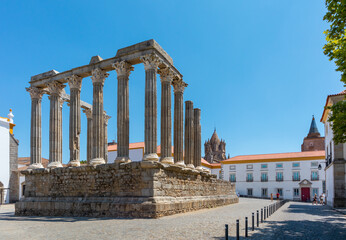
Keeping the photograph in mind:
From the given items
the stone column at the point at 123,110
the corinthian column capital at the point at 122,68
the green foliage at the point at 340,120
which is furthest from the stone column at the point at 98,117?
the green foliage at the point at 340,120

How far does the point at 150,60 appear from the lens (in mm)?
14867

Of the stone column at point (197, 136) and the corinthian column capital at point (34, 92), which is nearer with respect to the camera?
the corinthian column capital at point (34, 92)

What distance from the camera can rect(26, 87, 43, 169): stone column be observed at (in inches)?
732

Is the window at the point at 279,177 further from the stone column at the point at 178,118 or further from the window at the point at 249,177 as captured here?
the stone column at the point at 178,118

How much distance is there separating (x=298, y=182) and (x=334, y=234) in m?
39.9

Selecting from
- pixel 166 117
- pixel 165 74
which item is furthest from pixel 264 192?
pixel 165 74

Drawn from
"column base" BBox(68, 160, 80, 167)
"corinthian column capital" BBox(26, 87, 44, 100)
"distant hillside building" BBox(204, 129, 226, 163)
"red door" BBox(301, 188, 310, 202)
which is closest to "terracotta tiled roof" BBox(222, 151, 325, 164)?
"red door" BBox(301, 188, 310, 202)

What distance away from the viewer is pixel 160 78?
655 inches

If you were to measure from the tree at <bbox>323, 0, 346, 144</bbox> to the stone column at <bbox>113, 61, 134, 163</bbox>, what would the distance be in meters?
9.09

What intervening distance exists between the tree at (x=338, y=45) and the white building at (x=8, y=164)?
2961 centimetres

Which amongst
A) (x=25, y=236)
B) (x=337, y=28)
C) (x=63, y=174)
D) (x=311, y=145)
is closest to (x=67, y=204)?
(x=63, y=174)

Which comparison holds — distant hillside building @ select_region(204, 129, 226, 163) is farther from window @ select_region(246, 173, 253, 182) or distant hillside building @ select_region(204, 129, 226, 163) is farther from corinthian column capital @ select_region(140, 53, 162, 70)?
corinthian column capital @ select_region(140, 53, 162, 70)

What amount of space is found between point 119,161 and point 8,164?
21.4m

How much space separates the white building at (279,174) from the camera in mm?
45281
